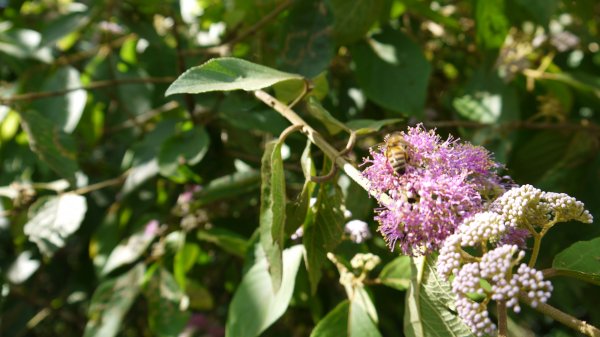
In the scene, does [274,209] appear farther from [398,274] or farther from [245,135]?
[245,135]

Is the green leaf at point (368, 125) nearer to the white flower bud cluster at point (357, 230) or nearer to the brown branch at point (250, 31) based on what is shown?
the white flower bud cluster at point (357, 230)

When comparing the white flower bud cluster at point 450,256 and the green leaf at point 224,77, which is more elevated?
the green leaf at point 224,77

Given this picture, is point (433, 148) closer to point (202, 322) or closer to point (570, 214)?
point (570, 214)

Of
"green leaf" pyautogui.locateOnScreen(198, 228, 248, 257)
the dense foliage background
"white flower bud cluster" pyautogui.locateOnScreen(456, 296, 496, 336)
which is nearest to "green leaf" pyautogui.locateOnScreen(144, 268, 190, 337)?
the dense foliage background

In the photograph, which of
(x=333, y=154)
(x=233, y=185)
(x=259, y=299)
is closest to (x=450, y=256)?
(x=333, y=154)

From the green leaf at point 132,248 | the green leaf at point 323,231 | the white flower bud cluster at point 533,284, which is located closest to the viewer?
the white flower bud cluster at point 533,284

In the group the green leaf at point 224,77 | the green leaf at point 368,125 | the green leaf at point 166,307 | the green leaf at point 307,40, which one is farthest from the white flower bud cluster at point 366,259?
the green leaf at point 166,307

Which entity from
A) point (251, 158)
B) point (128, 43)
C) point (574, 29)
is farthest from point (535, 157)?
point (128, 43)
